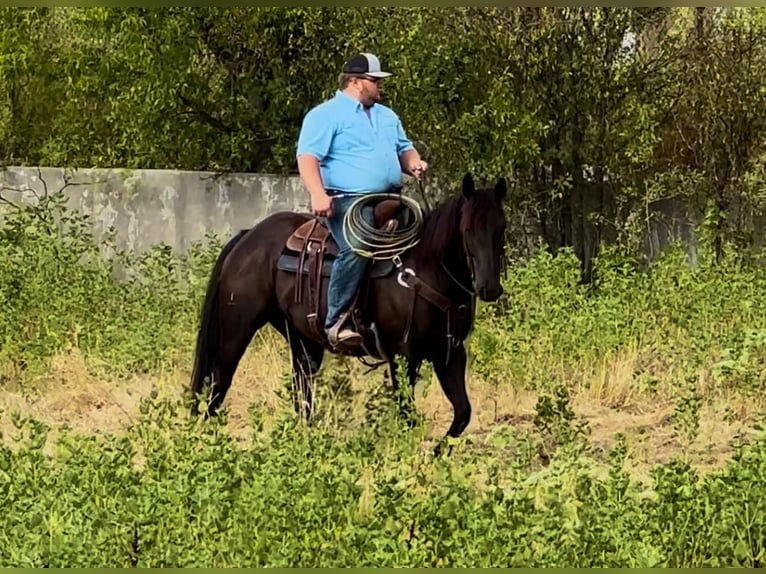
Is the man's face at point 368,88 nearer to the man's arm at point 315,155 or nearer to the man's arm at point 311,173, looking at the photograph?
the man's arm at point 315,155

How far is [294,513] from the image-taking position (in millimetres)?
5062

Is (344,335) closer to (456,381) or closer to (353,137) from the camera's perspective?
(456,381)

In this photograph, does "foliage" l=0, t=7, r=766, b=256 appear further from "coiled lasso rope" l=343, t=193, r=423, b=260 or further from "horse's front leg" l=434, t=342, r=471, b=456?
"horse's front leg" l=434, t=342, r=471, b=456

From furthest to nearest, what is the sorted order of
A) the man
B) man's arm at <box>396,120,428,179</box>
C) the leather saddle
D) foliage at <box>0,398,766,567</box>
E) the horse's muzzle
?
man's arm at <box>396,120,428,179</box>
the leather saddle
the man
the horse's muzzle
foliage at <box>0,398,766,567</box>

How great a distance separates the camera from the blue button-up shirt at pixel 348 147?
7484 millimetres

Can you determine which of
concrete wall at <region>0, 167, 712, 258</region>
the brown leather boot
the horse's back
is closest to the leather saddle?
the horse's back

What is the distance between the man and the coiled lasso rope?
54mm

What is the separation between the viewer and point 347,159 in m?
7.55

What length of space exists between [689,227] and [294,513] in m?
9.03

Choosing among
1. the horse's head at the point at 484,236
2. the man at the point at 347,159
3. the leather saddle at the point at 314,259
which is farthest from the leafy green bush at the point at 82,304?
the horse's head at the point at 484,236

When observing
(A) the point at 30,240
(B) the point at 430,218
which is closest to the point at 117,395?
(B) the point at 430,218

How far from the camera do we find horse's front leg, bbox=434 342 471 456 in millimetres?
7523

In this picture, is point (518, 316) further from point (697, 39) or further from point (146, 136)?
point (146, 136)

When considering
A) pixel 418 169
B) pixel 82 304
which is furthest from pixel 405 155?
pixel 82 304
